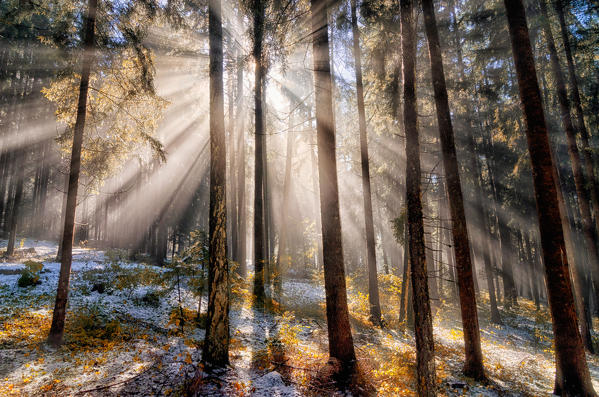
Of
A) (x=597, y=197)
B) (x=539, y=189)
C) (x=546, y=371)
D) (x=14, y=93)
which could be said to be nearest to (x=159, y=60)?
(x=14, y=93)

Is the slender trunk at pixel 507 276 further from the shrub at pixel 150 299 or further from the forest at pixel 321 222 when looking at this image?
the shrub at pixel 150 299

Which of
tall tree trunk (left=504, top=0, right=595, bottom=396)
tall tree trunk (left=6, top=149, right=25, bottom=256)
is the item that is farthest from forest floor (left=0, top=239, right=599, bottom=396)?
tall tree trunk (left=6, top=149, right=25, bottom=256)

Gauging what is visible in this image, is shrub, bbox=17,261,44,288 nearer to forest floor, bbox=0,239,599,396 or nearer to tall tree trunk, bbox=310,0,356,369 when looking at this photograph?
forest floor, bbox=0,239,599,396

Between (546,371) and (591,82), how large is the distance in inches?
558

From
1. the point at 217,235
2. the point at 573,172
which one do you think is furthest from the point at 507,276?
the point at 217,235

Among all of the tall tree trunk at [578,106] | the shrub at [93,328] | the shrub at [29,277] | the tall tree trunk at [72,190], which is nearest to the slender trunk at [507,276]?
the tall tree trunk at [578,106]

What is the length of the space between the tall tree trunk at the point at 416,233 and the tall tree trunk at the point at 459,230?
261cm

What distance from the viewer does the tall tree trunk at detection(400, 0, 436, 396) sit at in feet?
15.7

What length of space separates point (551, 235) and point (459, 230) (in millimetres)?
1822

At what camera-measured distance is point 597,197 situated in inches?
448

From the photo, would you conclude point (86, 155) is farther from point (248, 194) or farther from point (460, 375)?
point (248, 194)

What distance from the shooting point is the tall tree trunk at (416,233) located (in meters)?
4.79

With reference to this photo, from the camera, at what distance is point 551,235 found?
614cm

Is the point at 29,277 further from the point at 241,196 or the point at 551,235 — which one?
the point at 551,235
